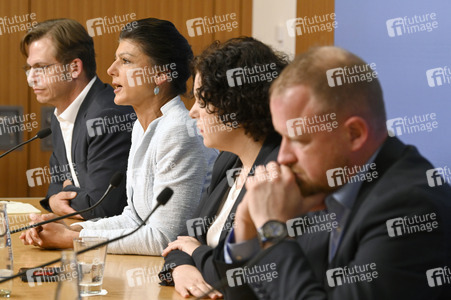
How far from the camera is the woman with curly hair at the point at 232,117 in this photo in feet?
6.62

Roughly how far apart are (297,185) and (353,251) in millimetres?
190

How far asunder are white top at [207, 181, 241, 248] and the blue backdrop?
0.76 meters

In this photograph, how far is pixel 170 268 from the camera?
1910 millimetres

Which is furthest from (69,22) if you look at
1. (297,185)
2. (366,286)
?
(366,286)

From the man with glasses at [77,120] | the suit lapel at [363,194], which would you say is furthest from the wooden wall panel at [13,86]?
the suit lapel at [363,194]
